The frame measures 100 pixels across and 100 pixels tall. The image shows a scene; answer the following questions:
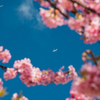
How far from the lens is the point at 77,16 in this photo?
144 inches

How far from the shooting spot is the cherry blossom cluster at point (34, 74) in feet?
24.7

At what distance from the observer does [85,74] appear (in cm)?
231

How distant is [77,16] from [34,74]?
15.1ft

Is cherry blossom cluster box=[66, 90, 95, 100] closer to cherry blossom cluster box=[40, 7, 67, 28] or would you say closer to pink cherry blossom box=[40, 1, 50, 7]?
cherry blossom cluster box=[40, 7, 67, 28]

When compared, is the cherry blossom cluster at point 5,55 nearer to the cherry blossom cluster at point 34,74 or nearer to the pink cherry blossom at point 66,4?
the cherry blossom cluster at point 34,74

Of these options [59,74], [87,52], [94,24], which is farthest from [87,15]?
[59,74]

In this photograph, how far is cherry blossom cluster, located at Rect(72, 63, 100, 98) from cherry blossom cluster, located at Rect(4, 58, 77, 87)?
515 cm

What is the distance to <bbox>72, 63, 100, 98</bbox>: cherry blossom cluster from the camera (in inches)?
89.9

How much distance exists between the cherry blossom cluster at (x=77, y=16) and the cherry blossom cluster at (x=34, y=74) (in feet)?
12.3

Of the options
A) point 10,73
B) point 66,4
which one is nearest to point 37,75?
point 10,73

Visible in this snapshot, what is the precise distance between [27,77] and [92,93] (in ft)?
18.1

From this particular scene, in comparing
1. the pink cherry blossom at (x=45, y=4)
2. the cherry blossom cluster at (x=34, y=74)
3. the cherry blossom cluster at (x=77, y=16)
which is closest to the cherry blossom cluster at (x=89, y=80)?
the cherry blossom cluster at (x=77, y=16)

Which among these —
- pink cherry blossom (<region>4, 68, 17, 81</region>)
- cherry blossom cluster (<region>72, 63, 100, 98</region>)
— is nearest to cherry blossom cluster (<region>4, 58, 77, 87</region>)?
pink cherry blossom (<region>4, 68, 17, 81</region>)

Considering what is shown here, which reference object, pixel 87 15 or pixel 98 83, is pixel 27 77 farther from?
pixel 98 83
